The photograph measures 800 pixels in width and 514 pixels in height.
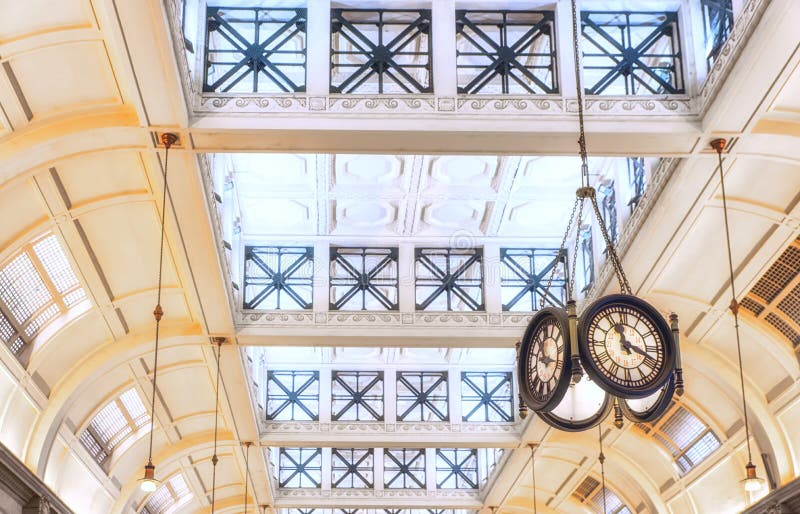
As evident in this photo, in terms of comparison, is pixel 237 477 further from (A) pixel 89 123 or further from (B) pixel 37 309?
(A) pixel 89 123

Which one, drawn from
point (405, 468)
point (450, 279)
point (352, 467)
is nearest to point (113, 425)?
point (450, 279)

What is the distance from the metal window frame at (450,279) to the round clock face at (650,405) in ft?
31.5

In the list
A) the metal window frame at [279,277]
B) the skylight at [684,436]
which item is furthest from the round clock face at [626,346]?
the skylight at [684,436]

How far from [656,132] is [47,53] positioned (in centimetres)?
718

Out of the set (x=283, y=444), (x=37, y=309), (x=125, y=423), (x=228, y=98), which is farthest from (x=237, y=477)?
(x=228, y=98)

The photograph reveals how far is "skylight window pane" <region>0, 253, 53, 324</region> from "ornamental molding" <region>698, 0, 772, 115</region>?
369 inches

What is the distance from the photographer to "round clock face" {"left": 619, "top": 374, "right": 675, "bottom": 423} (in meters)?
9.45

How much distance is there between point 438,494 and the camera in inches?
1123

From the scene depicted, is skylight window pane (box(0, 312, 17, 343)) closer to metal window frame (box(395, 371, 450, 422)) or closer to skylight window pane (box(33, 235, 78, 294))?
skylight window pane (box(33, 235, 78, 294))

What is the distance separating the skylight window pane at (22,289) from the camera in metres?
15.0

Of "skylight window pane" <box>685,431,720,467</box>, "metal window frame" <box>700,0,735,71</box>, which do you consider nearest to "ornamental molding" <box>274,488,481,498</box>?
"skylight window pane" <box>685,431,720,467</box>

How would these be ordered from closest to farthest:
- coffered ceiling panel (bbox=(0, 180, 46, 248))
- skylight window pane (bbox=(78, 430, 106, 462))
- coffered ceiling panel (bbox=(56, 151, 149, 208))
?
coffered ceiling panel (bbox=(0, 180, 46, 248)) → coffered ceiling panel (bbox=(56, 151, 149, 208)) → skylight window pane (bbox=(78, 430, 106, 462))

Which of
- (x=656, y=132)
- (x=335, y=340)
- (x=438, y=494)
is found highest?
(x=438, y=494)

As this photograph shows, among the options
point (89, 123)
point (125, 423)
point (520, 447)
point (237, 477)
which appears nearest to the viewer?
point (89, 123)
